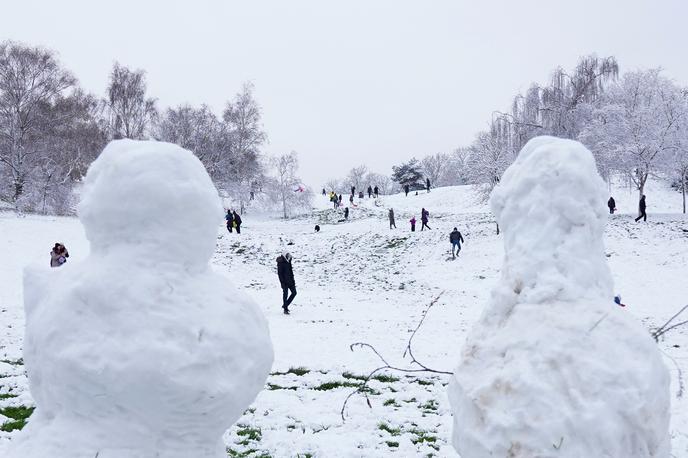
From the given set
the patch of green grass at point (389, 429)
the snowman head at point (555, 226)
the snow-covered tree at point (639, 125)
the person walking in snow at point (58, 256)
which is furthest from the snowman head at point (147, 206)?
the snow-covered tree at point (639, 125)

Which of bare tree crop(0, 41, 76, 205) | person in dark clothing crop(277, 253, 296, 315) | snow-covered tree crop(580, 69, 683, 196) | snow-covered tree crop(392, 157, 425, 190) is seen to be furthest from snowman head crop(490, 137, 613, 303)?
snow-covered tree crop(392, 157, 425, 190)

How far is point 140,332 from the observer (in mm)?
2352

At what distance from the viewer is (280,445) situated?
5180 mm

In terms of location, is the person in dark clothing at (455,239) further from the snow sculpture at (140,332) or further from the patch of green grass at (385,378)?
the snow sculpture at (140,332)

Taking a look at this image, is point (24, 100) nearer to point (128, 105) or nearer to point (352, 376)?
point (128, 105)

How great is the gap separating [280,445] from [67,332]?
3395 mm

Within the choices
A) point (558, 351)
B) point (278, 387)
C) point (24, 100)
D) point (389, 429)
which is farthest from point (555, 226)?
point (24, 100)

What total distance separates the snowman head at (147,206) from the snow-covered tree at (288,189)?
40.3 meters

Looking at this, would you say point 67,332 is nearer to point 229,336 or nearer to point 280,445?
point 229,336

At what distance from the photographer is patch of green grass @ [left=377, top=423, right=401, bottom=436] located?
18.3 feet

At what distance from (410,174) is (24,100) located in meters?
45.0

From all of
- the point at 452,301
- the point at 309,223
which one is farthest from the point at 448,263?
the point at 309,223

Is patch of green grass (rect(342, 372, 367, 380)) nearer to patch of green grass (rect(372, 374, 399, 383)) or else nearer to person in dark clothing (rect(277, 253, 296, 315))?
patch of green grass (rect(372, 374, 399, 383))

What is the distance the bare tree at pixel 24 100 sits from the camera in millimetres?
28672
